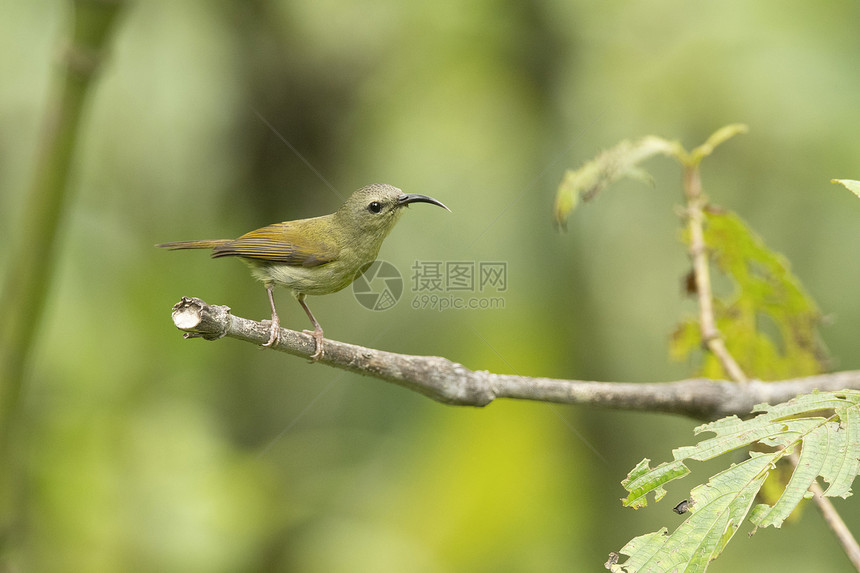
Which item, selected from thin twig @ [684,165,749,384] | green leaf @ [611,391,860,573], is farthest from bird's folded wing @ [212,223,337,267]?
thin twig @ [684,165,749,384]

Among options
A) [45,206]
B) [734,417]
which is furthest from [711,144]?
[45,206]

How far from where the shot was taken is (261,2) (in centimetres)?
525

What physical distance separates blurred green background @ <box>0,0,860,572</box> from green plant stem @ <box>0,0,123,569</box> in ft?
7.74

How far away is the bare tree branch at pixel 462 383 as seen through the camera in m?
2.14

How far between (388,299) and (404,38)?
228cm

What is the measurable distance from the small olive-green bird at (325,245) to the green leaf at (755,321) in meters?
1.67

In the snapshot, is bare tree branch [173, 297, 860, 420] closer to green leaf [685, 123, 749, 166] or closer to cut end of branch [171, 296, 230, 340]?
cut end of branch [171, 296, 230, 340]

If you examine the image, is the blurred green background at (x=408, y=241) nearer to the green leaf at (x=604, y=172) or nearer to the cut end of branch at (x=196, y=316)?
the green leaf at (x=604, y=172)

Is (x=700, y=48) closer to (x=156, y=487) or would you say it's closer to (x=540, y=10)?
(x=540, y=10)

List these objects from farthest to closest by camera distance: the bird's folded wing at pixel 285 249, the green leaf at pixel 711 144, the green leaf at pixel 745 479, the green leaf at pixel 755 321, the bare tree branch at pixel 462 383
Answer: the green leaf at pixel 755 321, the green leaf at pixel 711 144, the bird's folded wing at pixel 285 249, the bare tree branch at pixel 462 383, the green leaf at pixel 745 479

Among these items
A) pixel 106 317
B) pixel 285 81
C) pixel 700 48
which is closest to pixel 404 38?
pixel 285 81

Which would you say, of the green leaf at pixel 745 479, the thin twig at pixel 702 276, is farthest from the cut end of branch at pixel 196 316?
the thin twig at pixel 702 276

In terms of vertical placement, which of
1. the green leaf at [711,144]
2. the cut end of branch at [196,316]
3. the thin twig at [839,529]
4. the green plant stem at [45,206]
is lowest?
the thin twig at [839,529]

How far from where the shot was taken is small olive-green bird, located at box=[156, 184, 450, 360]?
3217mm
